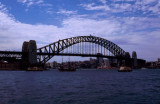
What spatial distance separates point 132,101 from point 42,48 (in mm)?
105467

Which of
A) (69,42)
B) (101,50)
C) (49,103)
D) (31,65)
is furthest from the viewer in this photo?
(101,50)

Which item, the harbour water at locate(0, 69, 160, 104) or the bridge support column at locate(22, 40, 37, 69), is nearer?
the harbour water at locate(0, 69, 160, 104)

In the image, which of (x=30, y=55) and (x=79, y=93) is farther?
(x=30, y=55)

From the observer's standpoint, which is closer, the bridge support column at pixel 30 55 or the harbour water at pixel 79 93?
the harbour water at pixel 79 93

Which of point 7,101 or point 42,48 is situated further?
point 42,48

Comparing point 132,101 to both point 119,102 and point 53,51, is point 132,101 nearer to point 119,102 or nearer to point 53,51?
point 119,102

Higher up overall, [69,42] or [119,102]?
[69,42]

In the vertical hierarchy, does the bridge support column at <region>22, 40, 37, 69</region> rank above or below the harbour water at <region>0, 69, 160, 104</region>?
above

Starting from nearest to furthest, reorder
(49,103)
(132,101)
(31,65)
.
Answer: (49,103) → (132,101) → (31,65)

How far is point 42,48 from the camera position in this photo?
400 feet

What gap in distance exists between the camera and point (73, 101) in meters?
19.4

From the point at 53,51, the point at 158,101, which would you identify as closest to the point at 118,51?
the point at 53,51

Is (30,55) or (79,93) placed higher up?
(30,55)

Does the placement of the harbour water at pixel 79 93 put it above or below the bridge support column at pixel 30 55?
below
